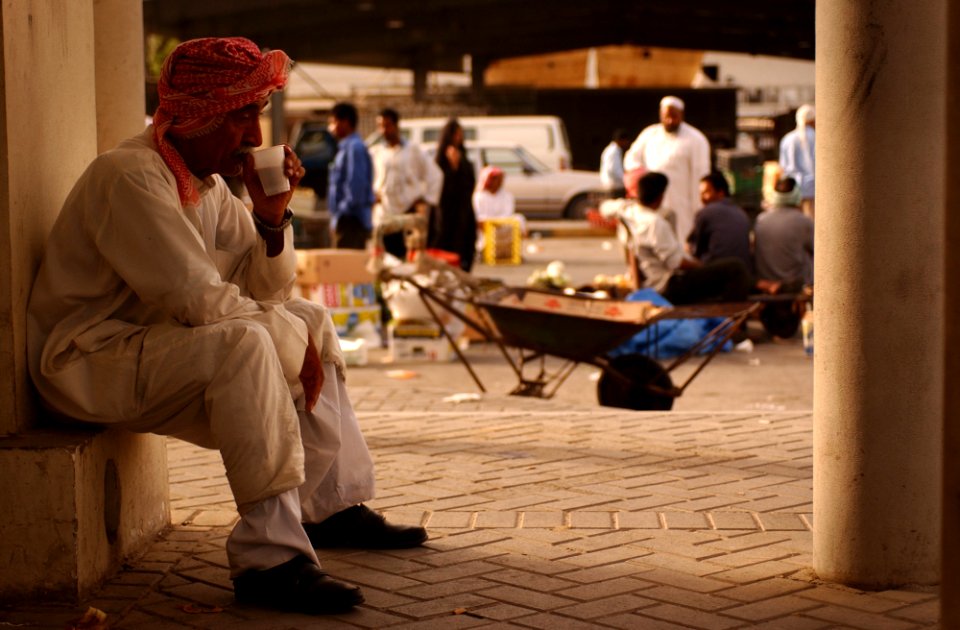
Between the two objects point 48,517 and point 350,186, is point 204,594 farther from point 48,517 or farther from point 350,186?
point 350,186

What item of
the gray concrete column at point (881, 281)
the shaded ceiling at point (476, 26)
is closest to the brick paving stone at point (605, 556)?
the gray concrete column at point (881, 281)

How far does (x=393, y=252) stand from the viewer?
37.4 ft

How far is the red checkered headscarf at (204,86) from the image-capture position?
12.8 ft

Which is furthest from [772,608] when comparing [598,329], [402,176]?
[402,176]

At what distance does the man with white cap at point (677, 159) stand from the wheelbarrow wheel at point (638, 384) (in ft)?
19.0

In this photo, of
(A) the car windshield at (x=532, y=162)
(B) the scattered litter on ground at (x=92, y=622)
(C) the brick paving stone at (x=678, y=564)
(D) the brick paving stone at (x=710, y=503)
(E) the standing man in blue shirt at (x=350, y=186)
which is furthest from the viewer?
(A) the car windshield at (x=532, y=162)

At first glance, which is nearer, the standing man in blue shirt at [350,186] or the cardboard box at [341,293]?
the cardboard box at [341,293]

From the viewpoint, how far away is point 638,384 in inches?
324

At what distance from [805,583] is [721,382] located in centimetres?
612

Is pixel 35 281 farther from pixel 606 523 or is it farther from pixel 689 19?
pixel 689 19

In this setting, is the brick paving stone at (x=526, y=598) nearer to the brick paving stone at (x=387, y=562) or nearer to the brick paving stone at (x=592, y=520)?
the brick paving stone at (x=387, y=562)

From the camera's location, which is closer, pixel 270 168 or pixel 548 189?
pixel 270 168

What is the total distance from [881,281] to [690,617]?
1.02 meters

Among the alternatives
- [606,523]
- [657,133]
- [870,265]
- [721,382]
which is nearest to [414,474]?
[606,523]
